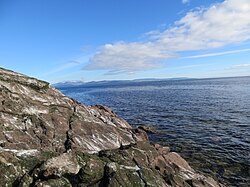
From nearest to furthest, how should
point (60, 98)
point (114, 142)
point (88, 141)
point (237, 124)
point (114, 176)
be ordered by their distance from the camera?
1. point (114, 176)
2. point (88, 141)
3. point (114, 142)
4. point (60, 98)
5. point (237, 124)

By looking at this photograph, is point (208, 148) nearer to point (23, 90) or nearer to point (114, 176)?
point (114, 176)

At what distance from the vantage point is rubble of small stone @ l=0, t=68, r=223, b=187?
14370 mm

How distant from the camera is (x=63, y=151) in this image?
19422mm

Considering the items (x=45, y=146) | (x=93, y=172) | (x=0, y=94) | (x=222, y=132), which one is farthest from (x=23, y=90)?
(x=222, y=132)

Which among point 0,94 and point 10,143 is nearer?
point 10,143

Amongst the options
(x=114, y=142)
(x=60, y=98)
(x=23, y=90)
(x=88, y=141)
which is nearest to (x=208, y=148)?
(x=114, y=142)

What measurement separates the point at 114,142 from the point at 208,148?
14176 mm

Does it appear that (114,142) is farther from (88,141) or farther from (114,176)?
(114,176)

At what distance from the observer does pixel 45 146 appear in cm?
1923

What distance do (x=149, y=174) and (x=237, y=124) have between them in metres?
31.7

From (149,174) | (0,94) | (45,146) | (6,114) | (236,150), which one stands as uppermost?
(0,94)

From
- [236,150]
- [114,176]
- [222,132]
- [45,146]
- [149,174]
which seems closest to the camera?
[114,176]

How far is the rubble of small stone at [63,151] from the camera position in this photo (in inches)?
566

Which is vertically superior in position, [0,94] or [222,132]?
[0,94]
